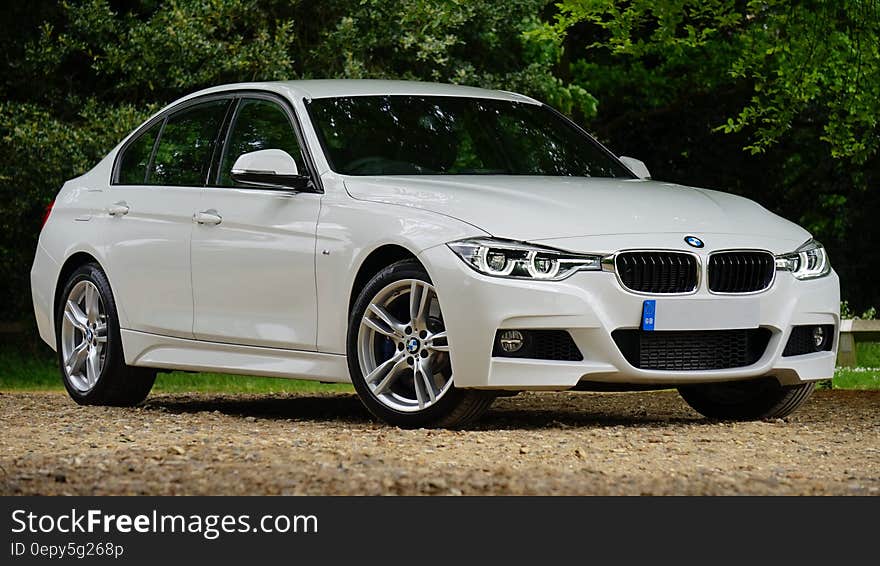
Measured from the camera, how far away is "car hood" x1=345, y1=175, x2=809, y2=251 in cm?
754

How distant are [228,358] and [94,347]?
4.81ft

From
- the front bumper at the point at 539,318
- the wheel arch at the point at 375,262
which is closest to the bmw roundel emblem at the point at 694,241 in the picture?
the front bumper at the point at 539,318

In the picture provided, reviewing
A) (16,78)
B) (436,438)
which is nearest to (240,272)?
(436,438)

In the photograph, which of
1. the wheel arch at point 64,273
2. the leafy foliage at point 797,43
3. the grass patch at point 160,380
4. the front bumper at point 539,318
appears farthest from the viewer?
the grass patch at point 160,380

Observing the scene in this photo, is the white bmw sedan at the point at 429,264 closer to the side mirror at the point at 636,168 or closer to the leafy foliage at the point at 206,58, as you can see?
the side mirror at the point at 636,168

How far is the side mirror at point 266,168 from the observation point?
820 centimetres

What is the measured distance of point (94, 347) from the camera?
32.9 feet

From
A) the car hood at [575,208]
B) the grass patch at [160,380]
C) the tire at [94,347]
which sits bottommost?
the grass patch at [160,380]

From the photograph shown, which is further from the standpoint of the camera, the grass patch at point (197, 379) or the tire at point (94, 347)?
the grass patch at point (197, 379)

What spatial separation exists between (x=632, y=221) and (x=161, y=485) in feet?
9.51

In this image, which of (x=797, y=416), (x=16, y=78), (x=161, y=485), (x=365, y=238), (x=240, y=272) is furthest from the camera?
(x=16, y=78)

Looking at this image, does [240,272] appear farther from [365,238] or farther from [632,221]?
[632,221]

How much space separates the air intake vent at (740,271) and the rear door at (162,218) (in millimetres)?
2974

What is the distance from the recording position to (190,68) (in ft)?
61.8
